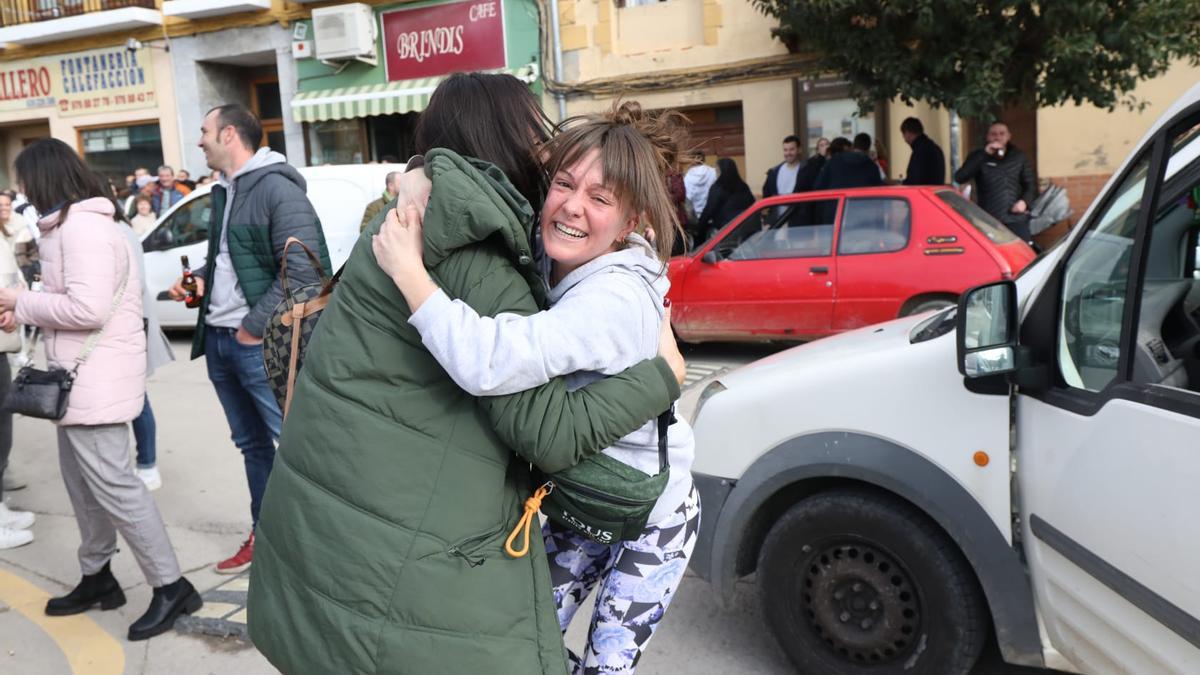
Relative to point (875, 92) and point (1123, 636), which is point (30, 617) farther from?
point (875, 92)

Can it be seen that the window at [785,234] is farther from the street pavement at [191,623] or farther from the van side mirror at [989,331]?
the van side mirror at [989,331]

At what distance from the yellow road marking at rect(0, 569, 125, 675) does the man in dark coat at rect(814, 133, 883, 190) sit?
7.72 m

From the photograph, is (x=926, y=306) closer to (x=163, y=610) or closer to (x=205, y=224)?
(x=163, y=610)

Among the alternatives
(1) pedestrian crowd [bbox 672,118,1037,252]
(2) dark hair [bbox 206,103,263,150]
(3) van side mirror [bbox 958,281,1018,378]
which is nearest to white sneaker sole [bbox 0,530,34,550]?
(2) dark hair [bbox 206,103,263,150]

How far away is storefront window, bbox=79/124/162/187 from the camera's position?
1789 cm

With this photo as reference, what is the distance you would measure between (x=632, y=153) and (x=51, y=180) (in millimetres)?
2660

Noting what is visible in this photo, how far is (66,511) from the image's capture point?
5.13 meters

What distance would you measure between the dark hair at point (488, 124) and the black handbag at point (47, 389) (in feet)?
7.37

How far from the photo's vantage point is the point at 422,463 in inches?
61.5

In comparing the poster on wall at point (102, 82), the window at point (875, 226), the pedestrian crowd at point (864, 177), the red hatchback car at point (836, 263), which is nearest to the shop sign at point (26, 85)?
the poster on wall at point (102, 82)

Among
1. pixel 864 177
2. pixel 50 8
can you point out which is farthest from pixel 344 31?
pixel 864 177

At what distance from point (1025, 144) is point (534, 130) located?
1218 centimetres

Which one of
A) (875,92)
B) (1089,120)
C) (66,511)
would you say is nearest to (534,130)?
(66,511)

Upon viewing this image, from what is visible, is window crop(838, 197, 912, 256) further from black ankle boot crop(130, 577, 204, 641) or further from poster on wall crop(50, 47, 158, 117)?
poster on wall crop(50, 47, 158, 117)
